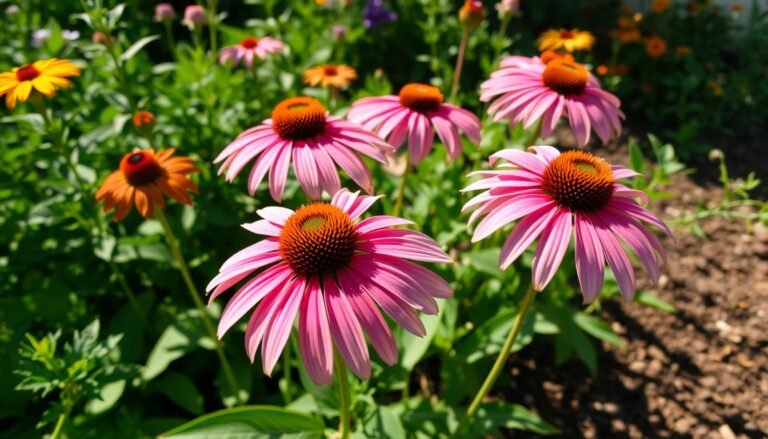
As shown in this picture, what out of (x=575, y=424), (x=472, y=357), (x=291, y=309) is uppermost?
(x=291, y=309)

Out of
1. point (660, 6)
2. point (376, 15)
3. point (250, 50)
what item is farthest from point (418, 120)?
point (660, 6)

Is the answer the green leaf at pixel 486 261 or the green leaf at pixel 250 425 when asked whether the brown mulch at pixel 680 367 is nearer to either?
the green leaf at pixel 486 261

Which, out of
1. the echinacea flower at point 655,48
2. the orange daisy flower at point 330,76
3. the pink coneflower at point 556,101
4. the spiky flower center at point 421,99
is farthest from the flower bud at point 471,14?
the echinacea flower at point 655,48

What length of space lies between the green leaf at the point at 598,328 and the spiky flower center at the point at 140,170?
5.51 feet

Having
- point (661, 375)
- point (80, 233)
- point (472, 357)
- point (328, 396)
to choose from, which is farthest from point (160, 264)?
point (661, 375)

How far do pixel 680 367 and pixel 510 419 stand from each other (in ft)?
3.56

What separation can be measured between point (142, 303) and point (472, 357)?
1.39m

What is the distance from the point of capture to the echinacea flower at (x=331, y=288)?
0.98 metres

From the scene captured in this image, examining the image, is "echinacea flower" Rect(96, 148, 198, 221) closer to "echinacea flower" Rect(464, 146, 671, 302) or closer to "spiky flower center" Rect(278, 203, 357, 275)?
"spiky flower center" Rect(278, 203, 357, 275)

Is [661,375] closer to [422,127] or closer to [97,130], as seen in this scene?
[422,127]

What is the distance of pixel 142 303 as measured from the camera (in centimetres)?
215

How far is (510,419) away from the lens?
1.78 meters

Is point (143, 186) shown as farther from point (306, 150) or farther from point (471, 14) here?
point (471, 14)

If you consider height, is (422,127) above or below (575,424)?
above
